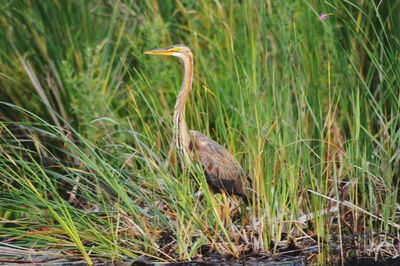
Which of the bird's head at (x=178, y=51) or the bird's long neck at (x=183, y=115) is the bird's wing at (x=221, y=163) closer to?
the bird's long neck at (x=183, y=115)

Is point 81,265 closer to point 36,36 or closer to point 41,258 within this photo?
point 41,258

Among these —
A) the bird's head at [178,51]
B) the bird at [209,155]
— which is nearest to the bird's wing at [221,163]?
the bird at [209,155]

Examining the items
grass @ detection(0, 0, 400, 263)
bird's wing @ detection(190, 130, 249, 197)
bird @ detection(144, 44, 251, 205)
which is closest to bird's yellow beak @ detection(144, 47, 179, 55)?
bird @ detection(144, 44, 251, 205)

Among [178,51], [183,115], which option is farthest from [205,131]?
[178,51]

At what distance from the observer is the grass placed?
4.98m

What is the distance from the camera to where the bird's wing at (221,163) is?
5.53 metres

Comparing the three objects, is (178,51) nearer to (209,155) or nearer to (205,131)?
(205,131)

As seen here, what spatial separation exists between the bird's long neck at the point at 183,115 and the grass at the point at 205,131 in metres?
0.09

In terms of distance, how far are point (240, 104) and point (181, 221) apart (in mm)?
817

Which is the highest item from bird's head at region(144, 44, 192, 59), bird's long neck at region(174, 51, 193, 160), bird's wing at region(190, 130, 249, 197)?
bird's head at region(144, 44, 192, 59)

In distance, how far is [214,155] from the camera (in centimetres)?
563

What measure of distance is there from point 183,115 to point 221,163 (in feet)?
1.29

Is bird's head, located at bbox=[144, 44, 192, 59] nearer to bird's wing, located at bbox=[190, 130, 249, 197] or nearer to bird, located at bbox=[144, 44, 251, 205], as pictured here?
bird, located at bbox=[144, 44, 251, 205]

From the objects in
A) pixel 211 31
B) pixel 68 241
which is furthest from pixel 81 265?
pixel 211 31
